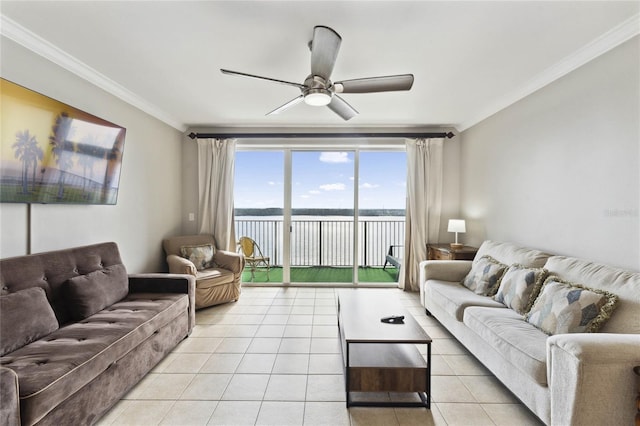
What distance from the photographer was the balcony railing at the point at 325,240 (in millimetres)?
5559

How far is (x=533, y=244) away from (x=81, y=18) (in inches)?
172

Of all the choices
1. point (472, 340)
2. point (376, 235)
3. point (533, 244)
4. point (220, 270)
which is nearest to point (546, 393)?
point (472, 340)

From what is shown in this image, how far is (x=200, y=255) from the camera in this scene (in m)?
3.82

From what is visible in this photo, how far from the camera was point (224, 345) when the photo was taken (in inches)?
104

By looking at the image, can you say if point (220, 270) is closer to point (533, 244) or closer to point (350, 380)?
point (350, 380)

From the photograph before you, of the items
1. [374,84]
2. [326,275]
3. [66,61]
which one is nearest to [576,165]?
[374,84]

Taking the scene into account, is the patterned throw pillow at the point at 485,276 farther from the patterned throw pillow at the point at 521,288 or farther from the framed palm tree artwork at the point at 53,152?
the framed palm tree artwork at the point at 53,152

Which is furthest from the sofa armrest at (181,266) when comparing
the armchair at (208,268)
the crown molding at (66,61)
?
the crown molding at (66,61)

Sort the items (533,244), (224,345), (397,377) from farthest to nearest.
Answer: (533,244) → (224,345) → (397,377)

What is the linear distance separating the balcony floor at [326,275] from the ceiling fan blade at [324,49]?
3.48 meters

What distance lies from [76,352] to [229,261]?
2.31 metres

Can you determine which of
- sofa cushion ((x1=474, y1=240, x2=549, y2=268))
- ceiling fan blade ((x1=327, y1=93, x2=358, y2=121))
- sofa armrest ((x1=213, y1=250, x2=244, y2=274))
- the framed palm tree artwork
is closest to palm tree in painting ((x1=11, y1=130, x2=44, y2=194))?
the framed palm tree artwork

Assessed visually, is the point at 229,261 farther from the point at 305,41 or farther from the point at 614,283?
the point at 614,283

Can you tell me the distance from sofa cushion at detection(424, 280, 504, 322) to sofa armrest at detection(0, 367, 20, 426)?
2869 mm
